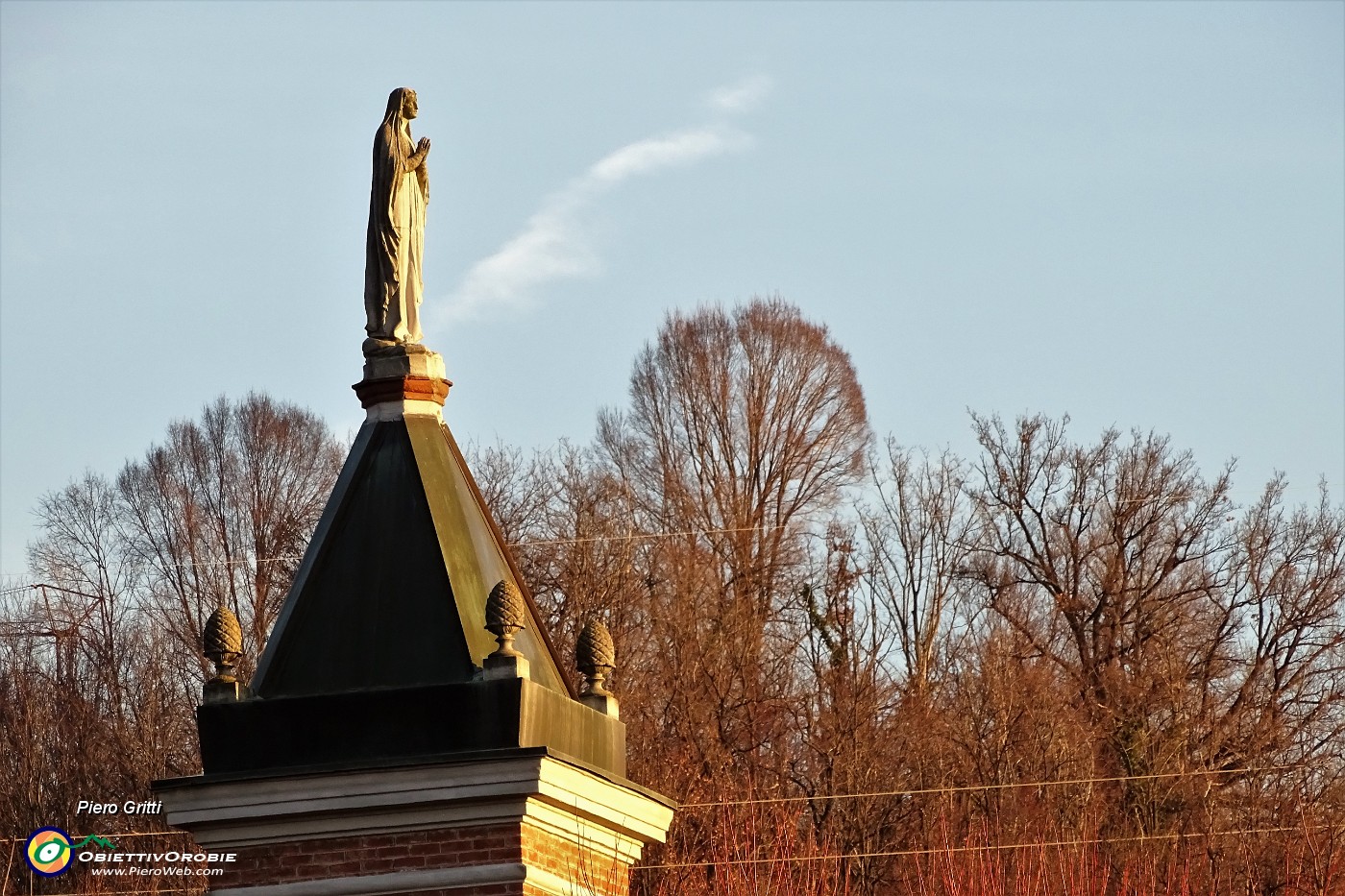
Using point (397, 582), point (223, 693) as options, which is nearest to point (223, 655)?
point (223, 693)

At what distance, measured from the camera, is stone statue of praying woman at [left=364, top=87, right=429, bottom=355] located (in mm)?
11688

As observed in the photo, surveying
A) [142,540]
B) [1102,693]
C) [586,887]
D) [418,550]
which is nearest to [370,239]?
[418,550]

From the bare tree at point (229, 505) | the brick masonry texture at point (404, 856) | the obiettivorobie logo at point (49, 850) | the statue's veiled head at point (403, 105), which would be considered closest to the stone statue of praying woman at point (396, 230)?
the statue's veiled head at point (403, 105)

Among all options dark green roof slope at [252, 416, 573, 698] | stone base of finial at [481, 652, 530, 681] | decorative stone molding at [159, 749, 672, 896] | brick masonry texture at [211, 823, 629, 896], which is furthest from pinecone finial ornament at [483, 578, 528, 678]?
brick masonry texture at [211, 823, 629, 896]

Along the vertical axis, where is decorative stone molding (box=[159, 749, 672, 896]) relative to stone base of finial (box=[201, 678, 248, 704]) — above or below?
below

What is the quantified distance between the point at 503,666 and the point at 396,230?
2.63 meters

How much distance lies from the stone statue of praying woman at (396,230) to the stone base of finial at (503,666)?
2006 mm

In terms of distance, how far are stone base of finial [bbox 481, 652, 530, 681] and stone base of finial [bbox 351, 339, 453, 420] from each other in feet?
5.46

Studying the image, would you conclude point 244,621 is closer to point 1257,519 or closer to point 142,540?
point 142,540

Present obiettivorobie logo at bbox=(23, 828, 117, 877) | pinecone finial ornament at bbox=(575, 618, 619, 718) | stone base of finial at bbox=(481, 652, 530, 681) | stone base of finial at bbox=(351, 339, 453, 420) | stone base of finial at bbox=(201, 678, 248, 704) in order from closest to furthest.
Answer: stone base of finial at bbox=(481, 652, 530, 681) < stone base of finial at bbox=(201, 678, 248, 704) < pinecone finial ornament at bbox=(575, 618, 619, 718) < stone base of finial at bbox=(351, 339, 453, 420) < obiettivorobie logo at bbox=(23, 828, 117, 877)

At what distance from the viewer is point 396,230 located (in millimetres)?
11773

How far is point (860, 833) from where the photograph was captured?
33156mm

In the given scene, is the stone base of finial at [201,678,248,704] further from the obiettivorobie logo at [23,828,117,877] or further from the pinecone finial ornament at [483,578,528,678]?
the obiettivorobie logo at [23,828,117,877]

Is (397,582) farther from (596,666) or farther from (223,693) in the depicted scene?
(596,666)
